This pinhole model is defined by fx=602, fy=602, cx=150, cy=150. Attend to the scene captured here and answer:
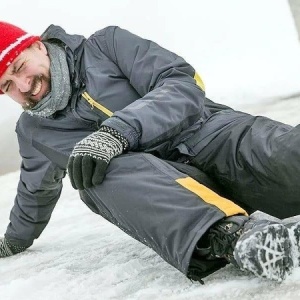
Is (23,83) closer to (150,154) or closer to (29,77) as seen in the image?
(29,77)

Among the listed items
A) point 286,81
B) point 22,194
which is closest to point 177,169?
point 22,194

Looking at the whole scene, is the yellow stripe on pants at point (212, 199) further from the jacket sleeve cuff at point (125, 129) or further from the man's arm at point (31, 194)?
the man's arm at point (31, 194)

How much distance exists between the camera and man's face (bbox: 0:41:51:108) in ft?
4.15

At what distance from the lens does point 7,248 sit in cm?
149

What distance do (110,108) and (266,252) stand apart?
20.1 inches

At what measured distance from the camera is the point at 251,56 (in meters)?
3.90

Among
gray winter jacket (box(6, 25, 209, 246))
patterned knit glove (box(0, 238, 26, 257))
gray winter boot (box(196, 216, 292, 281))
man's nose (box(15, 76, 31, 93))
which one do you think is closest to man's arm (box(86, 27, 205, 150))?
gray winter jacket (box(6, 25, 209, 246))

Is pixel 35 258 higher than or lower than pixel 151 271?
lower

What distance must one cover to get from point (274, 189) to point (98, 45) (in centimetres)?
51

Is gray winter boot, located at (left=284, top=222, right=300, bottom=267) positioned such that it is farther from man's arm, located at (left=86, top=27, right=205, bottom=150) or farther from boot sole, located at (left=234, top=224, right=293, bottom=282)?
man's arm, located at (left=86, top=27, right=205, bottom=150)

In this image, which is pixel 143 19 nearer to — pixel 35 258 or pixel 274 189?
pixel 35 258

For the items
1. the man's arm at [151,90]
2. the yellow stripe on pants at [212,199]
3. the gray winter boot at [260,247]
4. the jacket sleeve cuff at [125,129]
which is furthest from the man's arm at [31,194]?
the gray winter boot at [260,247]

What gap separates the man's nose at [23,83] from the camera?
1263 mm

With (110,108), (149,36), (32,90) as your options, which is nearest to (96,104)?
(110,108)
